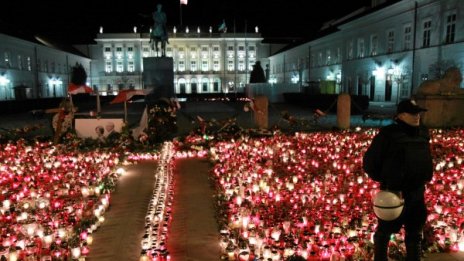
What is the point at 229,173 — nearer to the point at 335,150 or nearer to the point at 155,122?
the point at 335,150

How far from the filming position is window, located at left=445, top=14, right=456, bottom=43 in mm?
31950

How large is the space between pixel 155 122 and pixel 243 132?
10.8 ft

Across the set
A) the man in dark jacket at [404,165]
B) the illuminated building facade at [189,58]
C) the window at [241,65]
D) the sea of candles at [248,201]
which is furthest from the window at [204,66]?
the man in dark jacket at [404,165]

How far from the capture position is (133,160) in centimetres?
1277

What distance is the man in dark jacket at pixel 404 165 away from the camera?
4.35 meters

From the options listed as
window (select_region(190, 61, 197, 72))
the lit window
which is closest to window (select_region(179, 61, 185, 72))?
window (select_region(190, 61, 197, 72))

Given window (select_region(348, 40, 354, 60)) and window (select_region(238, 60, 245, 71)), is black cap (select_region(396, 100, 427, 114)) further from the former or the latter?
window (select_region(238, 60, 245, 71))

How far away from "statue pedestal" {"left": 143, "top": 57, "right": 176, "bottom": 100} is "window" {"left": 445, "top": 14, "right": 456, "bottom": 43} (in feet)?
69.9

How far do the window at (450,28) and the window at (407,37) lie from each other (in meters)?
5.17

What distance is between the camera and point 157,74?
28156 mm

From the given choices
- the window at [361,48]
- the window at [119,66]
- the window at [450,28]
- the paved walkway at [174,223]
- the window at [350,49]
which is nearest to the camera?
the paved walkway at [174,223]

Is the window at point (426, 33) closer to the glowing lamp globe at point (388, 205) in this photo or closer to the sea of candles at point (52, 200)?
the sea of candles at point (52, 200)

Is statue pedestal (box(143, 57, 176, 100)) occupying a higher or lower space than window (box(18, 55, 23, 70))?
lower

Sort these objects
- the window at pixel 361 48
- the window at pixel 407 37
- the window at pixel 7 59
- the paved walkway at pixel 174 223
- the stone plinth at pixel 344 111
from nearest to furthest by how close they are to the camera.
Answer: the paved walkway at pixel 174 223 < the stone plinth at pixel 344 111 < the window at pixel 407 37 < the window at pixel 361 48 < the window at pixel 7 59
